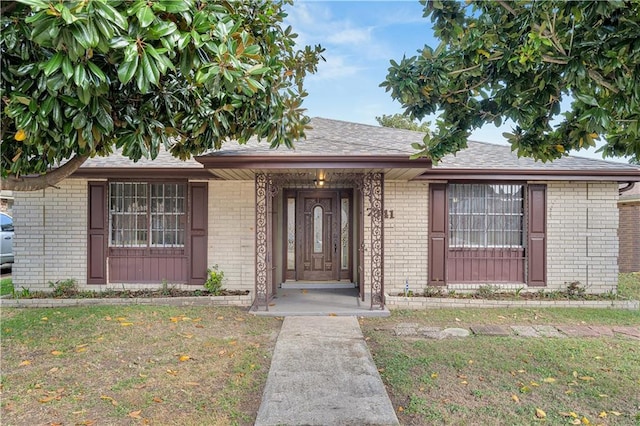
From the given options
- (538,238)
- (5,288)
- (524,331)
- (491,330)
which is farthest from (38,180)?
(538,238)

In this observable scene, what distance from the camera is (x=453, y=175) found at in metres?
7.26

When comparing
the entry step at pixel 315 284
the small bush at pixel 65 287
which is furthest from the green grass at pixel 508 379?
the small bush at pixel 65 287

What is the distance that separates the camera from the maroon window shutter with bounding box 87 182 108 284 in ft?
24.8

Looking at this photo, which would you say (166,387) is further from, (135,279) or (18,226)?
(18,226)

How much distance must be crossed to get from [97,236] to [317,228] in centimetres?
486

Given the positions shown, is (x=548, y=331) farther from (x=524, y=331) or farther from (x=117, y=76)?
(x=117, y=76)

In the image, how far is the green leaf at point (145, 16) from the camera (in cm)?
198

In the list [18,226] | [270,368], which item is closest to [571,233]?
[270,368]

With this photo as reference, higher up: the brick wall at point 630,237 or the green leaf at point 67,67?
the green leaf at point 67,67

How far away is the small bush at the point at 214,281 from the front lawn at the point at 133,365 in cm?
90

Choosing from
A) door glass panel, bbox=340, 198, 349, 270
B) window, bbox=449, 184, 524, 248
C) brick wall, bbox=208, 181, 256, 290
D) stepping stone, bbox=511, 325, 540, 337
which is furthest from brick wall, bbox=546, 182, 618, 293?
brick wall, bbox=208, 181, 256, 290

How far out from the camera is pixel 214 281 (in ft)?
24.2

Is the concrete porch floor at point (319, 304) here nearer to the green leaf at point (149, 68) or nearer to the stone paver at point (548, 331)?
the stone paver at point (548, 331)

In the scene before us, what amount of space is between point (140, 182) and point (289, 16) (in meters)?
4.87
